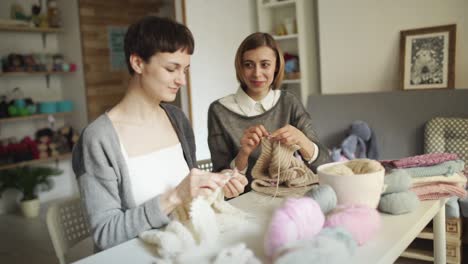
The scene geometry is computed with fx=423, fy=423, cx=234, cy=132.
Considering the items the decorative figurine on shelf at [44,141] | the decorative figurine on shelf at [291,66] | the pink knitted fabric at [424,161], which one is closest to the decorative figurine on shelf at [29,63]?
the decorative figurine on shelf at [44,141]

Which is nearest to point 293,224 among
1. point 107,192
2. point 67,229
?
point 107,192

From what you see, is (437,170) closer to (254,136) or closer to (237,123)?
(254,136)

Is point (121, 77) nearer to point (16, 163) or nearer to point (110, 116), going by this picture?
point (16, 163)

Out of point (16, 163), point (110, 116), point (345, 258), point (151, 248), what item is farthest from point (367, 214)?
point (16, 163)

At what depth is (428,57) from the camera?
105 inches

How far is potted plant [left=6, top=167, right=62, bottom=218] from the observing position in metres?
3.75

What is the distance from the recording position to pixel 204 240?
0.78 metres

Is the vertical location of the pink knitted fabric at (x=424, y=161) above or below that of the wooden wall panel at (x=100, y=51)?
below

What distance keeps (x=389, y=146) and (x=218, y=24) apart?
1638 millimetres

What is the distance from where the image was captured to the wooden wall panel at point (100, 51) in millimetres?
4141

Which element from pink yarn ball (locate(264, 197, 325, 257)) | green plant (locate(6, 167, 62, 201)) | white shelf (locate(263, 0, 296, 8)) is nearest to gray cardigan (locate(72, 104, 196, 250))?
pink yarn ball (locate(264, 197, 325, 257))

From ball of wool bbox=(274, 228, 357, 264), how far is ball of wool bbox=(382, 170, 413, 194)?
11.2 inches

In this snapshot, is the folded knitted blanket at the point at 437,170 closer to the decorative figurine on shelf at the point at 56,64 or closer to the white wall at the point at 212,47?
the white wall at the point at 212,47

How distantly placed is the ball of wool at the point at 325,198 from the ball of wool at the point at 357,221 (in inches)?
1.2
